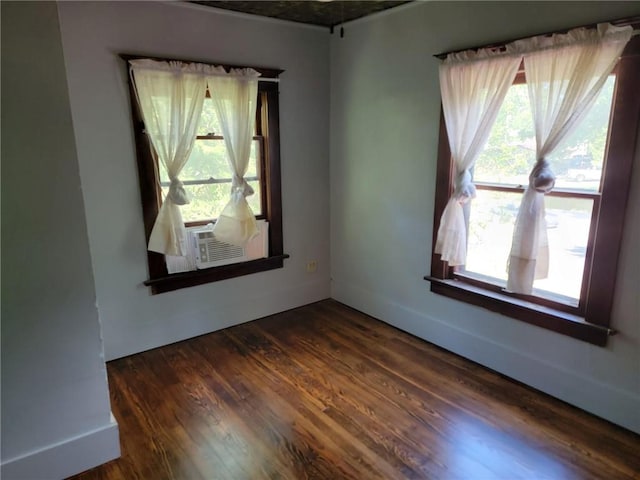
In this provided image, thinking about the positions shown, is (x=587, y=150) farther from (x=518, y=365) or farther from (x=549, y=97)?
(x=518, y=365)

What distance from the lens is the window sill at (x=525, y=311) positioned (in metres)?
2.33

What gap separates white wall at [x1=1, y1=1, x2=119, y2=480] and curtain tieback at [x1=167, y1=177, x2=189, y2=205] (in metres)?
1.11

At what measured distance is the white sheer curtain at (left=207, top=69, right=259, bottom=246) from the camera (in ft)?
10.0

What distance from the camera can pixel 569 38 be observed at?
2162 mm

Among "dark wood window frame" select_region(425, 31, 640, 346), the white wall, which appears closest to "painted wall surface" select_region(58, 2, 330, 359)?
the white wall

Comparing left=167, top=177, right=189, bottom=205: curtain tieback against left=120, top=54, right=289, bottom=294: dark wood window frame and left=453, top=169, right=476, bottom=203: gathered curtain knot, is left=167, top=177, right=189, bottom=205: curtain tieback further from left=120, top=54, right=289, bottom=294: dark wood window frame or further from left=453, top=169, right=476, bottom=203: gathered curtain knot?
left=453, top=169, right=476, bottom=203: gathered curtain knot

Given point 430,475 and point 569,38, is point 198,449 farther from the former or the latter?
point 569,38

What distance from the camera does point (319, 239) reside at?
3.99 m

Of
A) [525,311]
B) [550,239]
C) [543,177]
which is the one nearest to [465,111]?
[543,177]

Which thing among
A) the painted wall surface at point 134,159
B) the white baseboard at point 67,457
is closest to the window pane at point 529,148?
the painted wall surface at point 134,159

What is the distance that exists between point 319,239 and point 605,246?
234 cm

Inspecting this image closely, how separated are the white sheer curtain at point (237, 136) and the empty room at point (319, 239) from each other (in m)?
0.02

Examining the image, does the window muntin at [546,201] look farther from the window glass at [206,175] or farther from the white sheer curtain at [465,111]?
the window glass at [206,175]

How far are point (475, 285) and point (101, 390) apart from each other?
2.36 m
